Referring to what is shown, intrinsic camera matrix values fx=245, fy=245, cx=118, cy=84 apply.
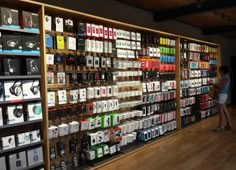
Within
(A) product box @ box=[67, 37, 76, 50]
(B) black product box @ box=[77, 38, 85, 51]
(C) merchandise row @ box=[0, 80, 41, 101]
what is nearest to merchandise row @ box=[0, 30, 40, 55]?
(C) merchandise row @ box=[0, 80, 41, 101]

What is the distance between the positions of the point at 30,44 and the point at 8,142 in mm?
1103

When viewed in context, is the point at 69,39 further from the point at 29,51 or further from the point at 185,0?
the point at 185,0

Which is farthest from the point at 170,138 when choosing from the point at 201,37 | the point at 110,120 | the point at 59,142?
the point at 201,37

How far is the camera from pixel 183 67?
19.2 ft

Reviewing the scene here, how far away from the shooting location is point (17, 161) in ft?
8.88

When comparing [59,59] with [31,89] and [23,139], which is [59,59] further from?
[23,139]

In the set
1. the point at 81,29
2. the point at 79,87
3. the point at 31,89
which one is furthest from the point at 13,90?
the point at 81,29

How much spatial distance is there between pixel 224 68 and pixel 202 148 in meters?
1.96

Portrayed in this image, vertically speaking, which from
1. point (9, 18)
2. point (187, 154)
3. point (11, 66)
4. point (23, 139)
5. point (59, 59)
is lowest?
point (187, 154)

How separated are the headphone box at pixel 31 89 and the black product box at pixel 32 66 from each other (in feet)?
0.35

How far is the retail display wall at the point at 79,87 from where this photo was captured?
2.72 m

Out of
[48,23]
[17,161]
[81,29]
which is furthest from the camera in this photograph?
[81,29]

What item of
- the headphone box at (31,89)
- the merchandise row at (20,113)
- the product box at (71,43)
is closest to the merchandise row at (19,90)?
the headphone box at (31,89)

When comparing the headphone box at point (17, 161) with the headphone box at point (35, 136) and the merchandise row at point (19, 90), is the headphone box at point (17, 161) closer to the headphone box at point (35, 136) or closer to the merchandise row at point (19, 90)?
the headphone box at point (35, 136)
